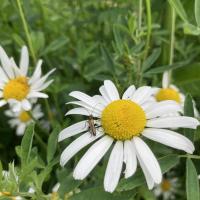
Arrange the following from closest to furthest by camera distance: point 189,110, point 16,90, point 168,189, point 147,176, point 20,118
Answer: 1. point 147,176
2. point 189,110
3. point 16,90
4. point 168,189
5. point 20,118

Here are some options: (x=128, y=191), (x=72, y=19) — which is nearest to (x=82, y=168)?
(x=128, y=191)

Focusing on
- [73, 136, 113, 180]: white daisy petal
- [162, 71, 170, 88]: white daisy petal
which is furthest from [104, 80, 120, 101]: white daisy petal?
[162, 71, 170, 88]: white daisy petal

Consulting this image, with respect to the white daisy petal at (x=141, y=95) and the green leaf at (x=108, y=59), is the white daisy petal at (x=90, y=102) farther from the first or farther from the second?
the green leaf at (x=108, y=59)

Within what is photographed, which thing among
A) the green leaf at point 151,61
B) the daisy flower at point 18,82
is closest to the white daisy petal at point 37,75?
the daisy flower at point 18,82

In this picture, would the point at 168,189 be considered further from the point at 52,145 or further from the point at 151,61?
the point at 52,145

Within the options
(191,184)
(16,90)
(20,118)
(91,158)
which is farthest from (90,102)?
(20,118)

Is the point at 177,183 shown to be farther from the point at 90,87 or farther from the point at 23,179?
the point at 23,179
